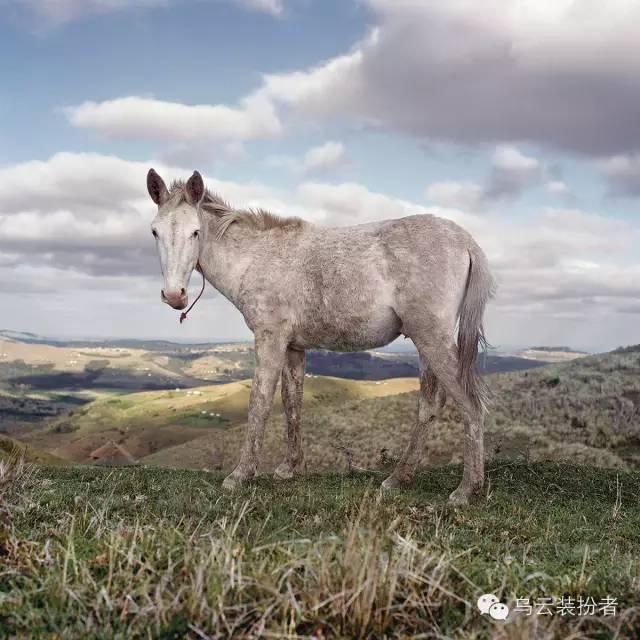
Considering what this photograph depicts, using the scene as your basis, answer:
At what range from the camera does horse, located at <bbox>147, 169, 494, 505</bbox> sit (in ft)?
28.2

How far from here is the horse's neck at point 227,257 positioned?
9742mm

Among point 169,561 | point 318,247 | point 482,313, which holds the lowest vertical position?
point 169,561

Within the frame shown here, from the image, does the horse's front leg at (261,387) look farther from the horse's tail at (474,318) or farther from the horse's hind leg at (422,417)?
the horse's tail at (474,318)

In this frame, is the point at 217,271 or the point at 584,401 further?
the point at 584,401

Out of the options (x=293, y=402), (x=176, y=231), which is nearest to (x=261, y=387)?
(x=293, y=402)

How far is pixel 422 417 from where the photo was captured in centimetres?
A: 942

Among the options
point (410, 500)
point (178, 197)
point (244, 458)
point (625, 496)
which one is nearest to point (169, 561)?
point (410, 500)

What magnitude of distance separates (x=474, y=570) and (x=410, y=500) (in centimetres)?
Result: 384

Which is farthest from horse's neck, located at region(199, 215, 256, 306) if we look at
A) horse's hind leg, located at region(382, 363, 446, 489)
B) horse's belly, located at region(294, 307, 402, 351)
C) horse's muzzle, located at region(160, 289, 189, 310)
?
horse's hind leg, located at region(382, 363, 446, 489)

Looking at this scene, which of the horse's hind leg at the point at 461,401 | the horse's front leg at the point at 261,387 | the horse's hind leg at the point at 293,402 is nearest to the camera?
the horse's hind leg at the point at 461,401

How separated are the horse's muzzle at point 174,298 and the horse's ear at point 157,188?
145 centimetres

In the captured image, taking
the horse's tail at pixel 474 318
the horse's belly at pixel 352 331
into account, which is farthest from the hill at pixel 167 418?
the horse's tail at pixel 474 318

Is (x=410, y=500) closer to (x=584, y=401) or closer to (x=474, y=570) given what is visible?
(x=474, y=570)

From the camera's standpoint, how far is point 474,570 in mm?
3717
